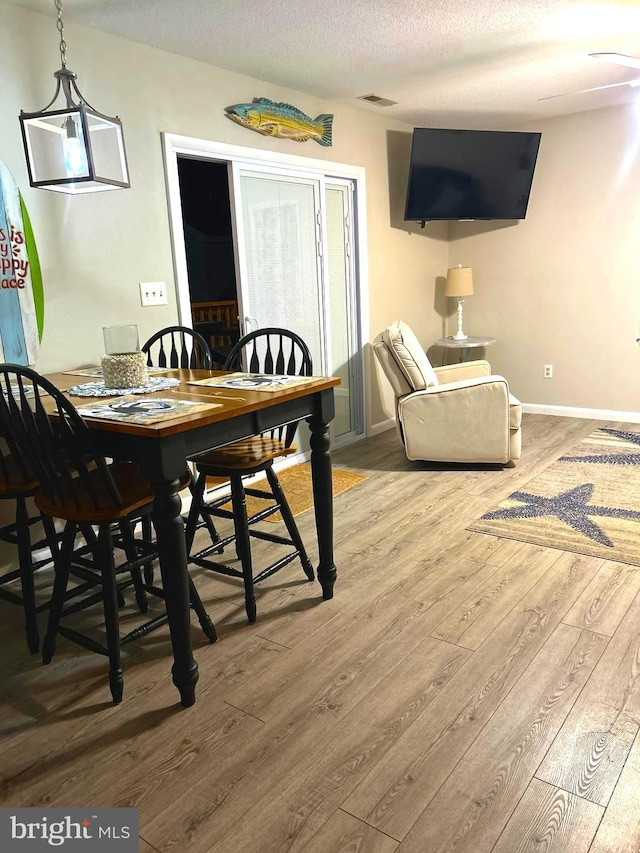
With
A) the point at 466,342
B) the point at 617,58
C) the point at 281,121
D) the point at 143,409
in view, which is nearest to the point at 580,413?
the point at 466,342

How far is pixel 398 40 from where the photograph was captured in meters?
3.25

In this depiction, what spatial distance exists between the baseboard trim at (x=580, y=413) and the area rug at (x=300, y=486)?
230 centimetres

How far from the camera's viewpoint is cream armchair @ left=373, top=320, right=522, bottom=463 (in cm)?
393

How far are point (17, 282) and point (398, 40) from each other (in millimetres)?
2241

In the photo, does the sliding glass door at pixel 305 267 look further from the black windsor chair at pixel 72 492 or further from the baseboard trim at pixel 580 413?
the black windsor chair at pixel 72 492

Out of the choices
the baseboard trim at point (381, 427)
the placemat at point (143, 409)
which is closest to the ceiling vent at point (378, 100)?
the baseboard trim at point (381, 427)

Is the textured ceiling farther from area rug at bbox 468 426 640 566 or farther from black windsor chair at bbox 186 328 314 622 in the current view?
area rug at bbox 468 426 640 566

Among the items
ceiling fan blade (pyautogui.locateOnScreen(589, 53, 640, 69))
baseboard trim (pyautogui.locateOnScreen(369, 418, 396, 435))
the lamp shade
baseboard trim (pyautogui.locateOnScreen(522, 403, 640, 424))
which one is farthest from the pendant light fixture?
baseboard trim (pyautogui.locateOnScreen(522, 403, 640, 424))

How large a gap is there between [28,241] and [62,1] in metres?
0.99

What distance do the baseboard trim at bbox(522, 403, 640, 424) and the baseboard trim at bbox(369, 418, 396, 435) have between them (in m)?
1.29

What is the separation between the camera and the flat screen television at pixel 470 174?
16.4ft

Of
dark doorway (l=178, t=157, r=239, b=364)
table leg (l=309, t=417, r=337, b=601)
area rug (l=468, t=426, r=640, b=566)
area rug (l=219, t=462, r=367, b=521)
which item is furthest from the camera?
dark doorway (l=178, t=157, r=239, b=364)

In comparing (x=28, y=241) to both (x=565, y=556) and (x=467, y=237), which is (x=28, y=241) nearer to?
(x=565, y=556)

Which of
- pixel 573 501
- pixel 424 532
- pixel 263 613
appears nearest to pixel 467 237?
pixel 573 501
